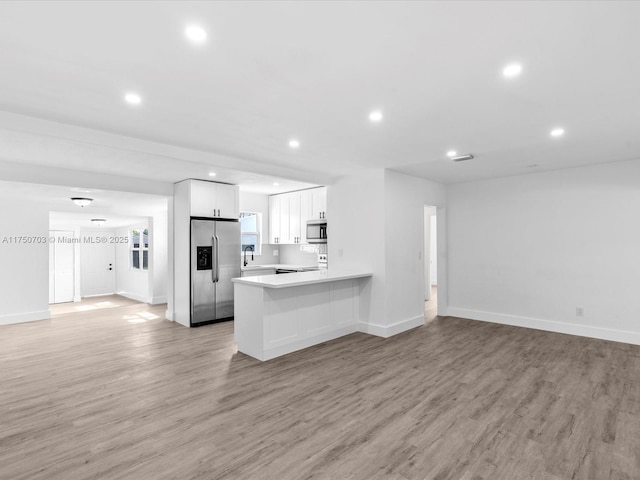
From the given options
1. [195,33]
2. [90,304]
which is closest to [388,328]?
[195,33]

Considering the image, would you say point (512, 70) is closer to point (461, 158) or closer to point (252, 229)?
point (461, 158)

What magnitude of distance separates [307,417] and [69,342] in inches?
167

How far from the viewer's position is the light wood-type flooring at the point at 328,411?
215cm

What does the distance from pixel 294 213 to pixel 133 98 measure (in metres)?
4.68

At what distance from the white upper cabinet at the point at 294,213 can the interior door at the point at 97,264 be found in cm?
642

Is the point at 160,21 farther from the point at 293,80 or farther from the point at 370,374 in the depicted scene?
the point at 370,374

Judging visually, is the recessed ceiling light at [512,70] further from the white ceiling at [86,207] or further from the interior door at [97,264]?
the interior door at [97,264]


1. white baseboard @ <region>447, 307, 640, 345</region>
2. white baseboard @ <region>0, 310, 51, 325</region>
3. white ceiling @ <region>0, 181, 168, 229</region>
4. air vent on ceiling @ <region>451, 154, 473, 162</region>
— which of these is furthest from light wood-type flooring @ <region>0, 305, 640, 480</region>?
air vent on ceiling @ <region>451, 154, 473, 162</region>

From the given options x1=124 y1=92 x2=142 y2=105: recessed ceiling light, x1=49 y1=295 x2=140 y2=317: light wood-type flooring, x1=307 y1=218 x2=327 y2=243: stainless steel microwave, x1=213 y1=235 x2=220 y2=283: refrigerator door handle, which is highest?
x1=124 y1=92 x2=142 y2=105: recessed ceiling light

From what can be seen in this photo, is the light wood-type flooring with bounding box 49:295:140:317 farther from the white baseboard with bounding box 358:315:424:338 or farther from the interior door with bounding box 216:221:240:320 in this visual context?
the white baseboard with bounding box 358:315:424:338

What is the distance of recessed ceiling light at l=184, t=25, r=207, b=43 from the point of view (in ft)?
5.71

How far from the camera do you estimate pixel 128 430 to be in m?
2.56

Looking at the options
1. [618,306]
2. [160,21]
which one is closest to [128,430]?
[160,21]

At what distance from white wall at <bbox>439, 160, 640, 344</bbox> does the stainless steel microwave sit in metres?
2.37
